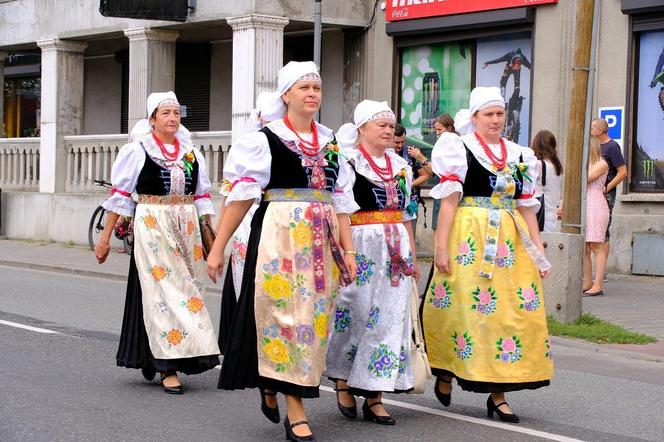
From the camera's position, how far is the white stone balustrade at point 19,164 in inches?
1020

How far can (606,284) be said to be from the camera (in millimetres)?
15953

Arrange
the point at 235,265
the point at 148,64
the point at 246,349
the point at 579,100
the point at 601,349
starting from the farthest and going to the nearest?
1. the point at 148,64
2. the point at 579,100
3. the point at 601,349
4. the point at 235,265
5. the point at 246,349

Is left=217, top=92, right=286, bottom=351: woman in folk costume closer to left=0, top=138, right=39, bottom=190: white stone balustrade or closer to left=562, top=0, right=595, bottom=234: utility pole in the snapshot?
left=562, top=0, right=595, bottom=234: utility pole

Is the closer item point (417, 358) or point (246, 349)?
point (246, 349)

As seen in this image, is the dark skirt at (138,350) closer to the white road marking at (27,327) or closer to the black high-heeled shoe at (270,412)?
the black high-heeled shoe at (270,412)

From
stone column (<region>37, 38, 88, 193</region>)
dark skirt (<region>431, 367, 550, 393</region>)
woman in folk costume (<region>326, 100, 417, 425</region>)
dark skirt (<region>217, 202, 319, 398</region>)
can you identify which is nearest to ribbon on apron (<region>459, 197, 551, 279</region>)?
woman in folk costume (<region>326, 100, 417, 425</region>)

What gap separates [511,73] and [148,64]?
6441 millimetres

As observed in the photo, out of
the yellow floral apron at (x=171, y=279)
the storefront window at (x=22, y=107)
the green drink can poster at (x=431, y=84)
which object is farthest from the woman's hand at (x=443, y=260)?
the storefront window at (x=22, y=107)

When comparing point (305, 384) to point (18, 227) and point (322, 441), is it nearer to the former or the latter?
point (322, 441)

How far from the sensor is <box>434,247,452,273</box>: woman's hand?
7.68 meters

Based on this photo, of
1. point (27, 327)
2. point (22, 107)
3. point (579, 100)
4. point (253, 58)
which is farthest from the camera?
point (22, 107)

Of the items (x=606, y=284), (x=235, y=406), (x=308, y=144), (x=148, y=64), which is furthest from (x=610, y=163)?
(x=148, y=64)

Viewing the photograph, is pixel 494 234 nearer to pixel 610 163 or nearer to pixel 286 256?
pixel 286 256

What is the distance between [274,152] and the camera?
701cm
